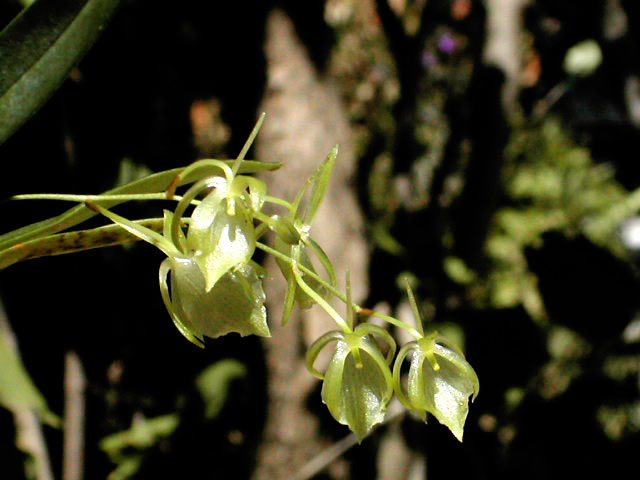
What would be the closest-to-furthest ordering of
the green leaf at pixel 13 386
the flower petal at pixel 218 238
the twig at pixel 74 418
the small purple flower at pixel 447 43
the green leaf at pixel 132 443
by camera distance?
the flower petal at pixel 218 238
the green leaf at pixel 13 386
the twig at pixel 74 418
the green leaf at pixel 132 443
the small purple flower at pixel 447 43

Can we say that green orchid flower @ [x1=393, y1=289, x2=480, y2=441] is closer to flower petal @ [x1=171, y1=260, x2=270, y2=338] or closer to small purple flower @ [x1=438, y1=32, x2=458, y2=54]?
flower petal @ [x1=171, y1=260, x2=270, y2=338]

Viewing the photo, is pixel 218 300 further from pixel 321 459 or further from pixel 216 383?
pixel 216 383

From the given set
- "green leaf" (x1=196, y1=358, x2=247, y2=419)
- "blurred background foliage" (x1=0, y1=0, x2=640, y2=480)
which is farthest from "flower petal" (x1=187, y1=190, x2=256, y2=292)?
"green leaf" (x1=196, y1=358, x2=247, y2=419)

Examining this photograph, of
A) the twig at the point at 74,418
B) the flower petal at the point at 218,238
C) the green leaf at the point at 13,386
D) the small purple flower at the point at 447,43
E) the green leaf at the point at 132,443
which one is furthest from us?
the small purple flower at the point at 447,43

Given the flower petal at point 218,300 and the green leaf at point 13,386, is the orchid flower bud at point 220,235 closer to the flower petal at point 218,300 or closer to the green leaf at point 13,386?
the flower petal at point 218,300

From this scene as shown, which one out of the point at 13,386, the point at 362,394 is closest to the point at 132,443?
the point at 13,386

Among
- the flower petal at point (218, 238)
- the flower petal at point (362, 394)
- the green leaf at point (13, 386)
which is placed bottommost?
the green leaf at point (13, 386)

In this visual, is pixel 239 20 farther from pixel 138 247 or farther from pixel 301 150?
pixel 138 247

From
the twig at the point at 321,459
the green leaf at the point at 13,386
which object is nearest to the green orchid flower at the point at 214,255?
the green leaf at the point at 13,386
